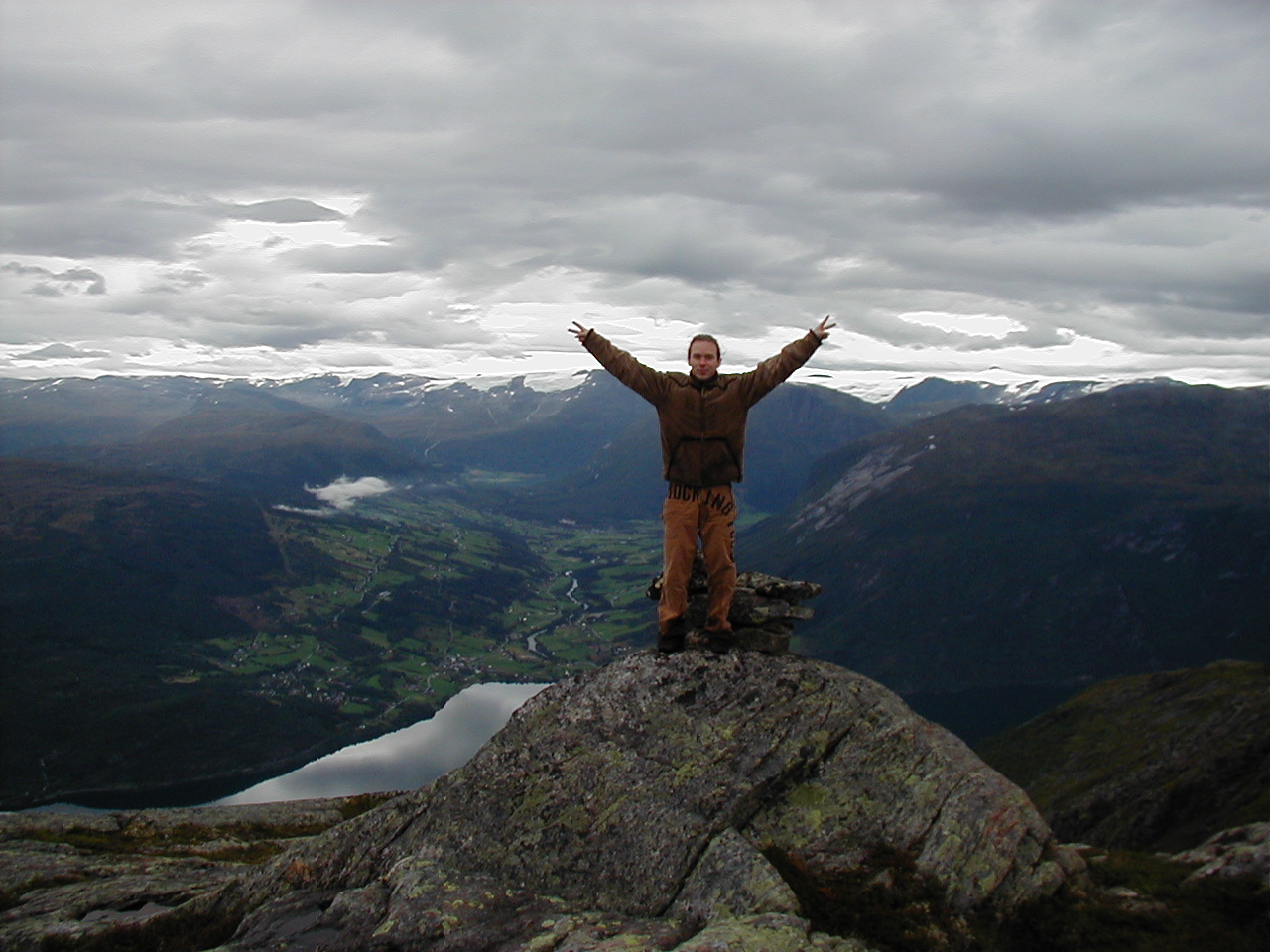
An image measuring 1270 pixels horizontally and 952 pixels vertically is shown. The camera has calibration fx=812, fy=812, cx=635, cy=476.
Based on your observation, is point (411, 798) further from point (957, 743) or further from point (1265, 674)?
point (1265, 674)

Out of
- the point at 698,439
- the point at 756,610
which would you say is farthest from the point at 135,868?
the point at 698,439

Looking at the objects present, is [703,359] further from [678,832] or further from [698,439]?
[678,832]

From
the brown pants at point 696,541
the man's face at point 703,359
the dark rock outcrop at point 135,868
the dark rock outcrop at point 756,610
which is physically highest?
the man's face at point 703,359

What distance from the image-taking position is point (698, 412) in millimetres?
20766

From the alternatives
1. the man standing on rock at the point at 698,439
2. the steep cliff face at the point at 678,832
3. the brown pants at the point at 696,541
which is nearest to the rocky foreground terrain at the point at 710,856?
the steep cliff face at the point at 678,832

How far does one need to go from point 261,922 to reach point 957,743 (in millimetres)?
16956

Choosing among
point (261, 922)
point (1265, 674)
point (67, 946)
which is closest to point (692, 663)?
point (261, 922)

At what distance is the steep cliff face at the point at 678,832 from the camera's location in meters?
16.2

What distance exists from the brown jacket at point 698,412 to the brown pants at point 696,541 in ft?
1.57

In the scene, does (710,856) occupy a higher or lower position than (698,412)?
lower

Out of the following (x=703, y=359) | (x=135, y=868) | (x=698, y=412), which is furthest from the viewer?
(x=135, y=868)

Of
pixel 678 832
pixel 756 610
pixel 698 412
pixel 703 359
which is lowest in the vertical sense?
pixel 678 832

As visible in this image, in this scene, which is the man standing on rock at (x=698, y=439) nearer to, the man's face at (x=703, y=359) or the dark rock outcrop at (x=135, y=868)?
the man's face at (x=703, y=359)

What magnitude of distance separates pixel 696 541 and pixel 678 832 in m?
7.01
